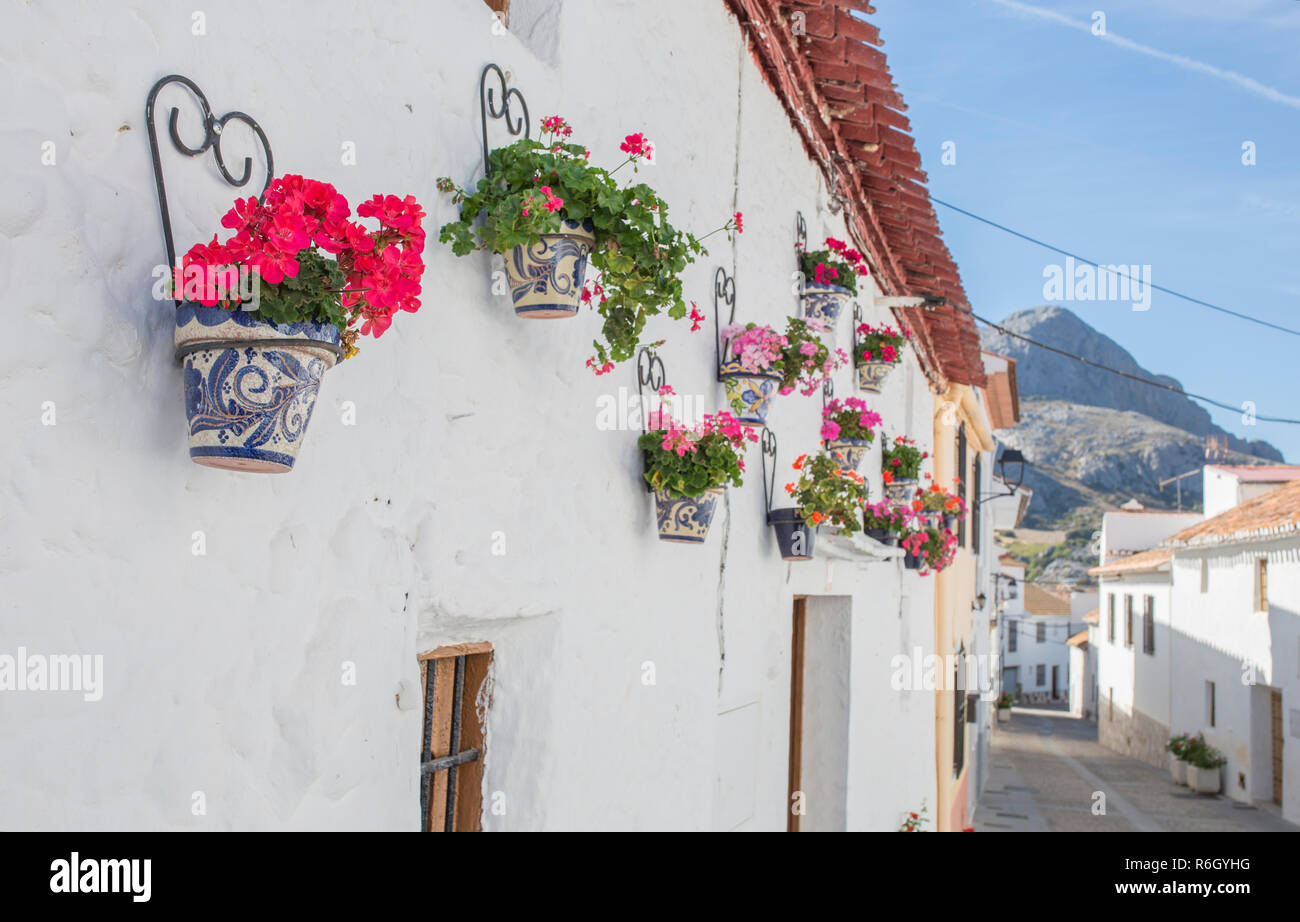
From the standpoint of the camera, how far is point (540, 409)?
9.34 feet

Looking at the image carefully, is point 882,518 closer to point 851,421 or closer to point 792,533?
point 851,421

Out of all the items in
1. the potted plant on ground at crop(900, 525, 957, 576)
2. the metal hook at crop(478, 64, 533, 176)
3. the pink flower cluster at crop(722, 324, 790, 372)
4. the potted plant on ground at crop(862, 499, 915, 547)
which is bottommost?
the potted plant on ground at crop(900, 525, 957, 576)

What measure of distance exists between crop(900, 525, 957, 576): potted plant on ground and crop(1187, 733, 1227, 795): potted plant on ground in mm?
14727

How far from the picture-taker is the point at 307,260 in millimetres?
1630

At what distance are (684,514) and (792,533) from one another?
142cm

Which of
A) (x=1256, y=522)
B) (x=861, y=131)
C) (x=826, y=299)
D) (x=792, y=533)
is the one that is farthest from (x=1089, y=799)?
(x=792, y=533)

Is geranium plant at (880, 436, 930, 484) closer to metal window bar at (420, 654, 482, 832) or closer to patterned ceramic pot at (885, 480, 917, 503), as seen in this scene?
patterned ceramic pot at (885, 480, 917, 503)

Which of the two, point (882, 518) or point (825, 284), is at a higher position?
point (825, 284)

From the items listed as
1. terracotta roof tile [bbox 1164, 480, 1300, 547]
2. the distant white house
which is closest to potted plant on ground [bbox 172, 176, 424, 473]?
terracotta roof tile [bbox 1164, 480, 1300, 547]

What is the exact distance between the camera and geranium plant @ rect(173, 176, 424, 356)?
5.16 feet

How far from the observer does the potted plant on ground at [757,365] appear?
4.16 m

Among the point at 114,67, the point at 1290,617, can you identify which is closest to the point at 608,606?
the point at 114,67
